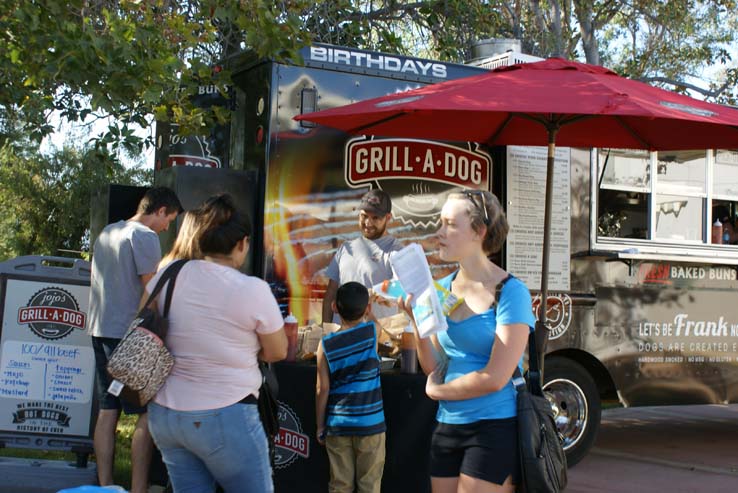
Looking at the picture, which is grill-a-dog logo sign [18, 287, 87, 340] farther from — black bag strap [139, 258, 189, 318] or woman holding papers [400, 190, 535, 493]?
woman holding papers [400, 190, 535, 493]

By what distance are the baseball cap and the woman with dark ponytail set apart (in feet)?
8.06

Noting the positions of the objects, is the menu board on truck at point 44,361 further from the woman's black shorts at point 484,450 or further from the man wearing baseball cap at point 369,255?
Answer: the woman's black shorts at point 484,450

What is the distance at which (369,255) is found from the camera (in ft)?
19.4

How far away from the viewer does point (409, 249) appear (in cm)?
327

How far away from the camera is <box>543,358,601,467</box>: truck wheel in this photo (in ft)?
23.5

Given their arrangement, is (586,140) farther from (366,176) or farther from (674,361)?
(674,361)

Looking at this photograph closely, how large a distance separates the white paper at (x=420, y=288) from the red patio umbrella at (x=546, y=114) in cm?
190

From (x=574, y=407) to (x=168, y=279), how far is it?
4.58 m

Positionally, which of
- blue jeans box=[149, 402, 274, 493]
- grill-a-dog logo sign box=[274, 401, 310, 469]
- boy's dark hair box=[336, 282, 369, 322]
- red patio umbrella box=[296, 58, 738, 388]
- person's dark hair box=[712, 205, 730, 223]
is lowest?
grill-a-dog logo sign box=[274, 401, 310, 469]

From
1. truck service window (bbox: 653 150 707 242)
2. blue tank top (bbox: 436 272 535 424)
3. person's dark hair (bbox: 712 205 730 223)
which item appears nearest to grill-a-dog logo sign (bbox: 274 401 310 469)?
blue tank top (bbox: 436 272 535 424)

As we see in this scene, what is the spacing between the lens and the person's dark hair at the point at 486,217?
134 inches

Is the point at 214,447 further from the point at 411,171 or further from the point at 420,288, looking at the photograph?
the point at 411,171

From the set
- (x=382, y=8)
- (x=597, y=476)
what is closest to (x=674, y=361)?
(x=597, y=476)

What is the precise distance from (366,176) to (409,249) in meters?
3.20
